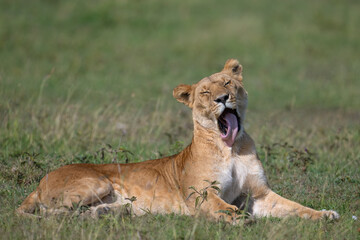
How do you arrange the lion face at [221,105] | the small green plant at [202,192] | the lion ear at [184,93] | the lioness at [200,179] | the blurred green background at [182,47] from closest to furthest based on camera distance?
the small green plant at [202,192] < the lioness at [200,179] < the lion face at [221,105] < the lion ear at [184,93] < the blurred green background at [182,47]

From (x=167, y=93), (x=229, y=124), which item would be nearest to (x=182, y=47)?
(x=167, y=93)

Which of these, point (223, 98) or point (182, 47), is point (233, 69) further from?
point (182, 47)

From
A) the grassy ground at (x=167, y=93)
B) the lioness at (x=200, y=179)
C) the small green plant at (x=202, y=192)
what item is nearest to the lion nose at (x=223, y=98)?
the lioness at (x=200, y=179)

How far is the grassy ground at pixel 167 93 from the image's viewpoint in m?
4.71

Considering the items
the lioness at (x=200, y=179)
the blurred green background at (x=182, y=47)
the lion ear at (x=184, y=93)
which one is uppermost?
the lion ear at (x=184, y=93)

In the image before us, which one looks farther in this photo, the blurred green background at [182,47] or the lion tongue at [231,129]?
the blurred green background at [182,47]

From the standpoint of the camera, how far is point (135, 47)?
48.8ft

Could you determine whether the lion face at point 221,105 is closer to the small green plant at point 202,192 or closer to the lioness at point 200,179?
the lioness at point 200,179

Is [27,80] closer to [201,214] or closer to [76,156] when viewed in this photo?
[76,156]

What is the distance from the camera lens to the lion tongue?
4984 millimetres

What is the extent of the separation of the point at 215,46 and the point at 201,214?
11004mm

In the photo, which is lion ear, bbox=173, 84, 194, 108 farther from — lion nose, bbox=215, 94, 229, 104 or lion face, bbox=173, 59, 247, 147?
lion nose, bbox=215, 94, 229, 104

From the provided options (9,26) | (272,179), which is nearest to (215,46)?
(9,26)

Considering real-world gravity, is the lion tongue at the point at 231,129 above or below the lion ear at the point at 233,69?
below
